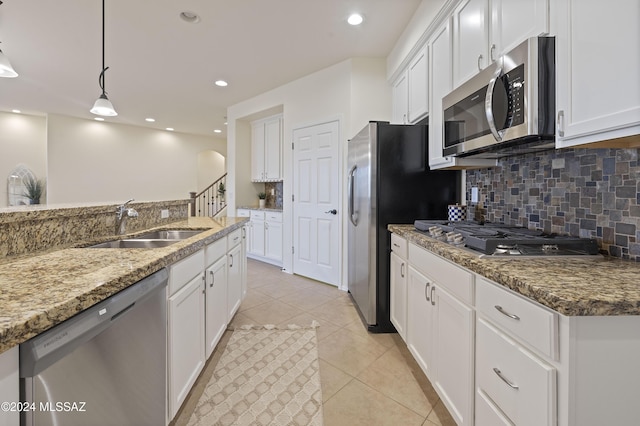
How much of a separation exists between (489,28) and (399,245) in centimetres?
140

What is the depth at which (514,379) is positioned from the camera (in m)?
0.95

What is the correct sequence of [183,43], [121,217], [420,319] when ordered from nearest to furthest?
[420,319], [121,217], [183,43]

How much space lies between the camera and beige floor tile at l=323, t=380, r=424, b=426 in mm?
1506

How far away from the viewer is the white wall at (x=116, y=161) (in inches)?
249

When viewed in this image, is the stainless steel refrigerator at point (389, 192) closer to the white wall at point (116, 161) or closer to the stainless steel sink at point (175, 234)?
the stainless steel sink at point (175, 234)

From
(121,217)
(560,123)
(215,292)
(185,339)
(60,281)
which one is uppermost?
(560,123)

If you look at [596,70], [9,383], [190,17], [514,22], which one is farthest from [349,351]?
[190,17]

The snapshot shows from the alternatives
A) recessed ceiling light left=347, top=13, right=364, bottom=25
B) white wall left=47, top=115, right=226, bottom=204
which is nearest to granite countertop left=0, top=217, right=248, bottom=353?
recessed ceiling light left=347, top=13, right=364, bottom=25

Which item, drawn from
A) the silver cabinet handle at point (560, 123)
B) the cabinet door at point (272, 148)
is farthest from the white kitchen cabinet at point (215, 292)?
the cabinet door at point (272, 148)

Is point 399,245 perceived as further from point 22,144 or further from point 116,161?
point 22,144

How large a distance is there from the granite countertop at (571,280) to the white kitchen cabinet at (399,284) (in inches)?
29.8

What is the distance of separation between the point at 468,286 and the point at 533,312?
36cm

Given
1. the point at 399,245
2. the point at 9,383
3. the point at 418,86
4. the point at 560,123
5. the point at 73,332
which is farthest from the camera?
the point at 418,86

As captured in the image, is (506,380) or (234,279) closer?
(506,380)
